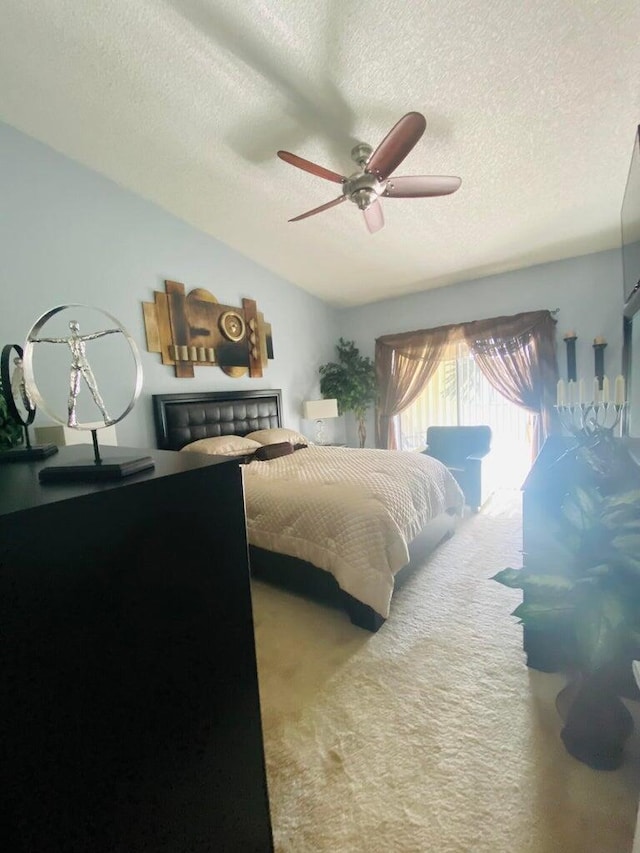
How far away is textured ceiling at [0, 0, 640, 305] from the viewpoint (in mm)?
→ 1597

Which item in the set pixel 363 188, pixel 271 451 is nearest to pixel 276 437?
pixel 271 451

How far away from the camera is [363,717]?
1.36m

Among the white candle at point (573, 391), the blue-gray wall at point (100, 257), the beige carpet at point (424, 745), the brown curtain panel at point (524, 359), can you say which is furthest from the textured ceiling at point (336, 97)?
the beige carpet at point (424, 745)

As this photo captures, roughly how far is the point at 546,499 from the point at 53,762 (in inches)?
62.8

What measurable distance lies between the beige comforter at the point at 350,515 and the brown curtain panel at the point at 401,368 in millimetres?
2180

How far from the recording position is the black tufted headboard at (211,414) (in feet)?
10.5

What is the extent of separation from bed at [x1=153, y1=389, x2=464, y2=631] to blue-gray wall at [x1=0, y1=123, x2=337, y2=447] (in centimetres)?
64

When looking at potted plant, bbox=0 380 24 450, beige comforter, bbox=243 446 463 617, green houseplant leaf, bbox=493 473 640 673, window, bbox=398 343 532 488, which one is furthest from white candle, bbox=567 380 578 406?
potted plant, bbox=0 380 24 450

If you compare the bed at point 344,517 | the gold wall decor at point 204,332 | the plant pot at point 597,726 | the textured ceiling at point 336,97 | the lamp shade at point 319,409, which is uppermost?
the textured ceiling at point 336,97

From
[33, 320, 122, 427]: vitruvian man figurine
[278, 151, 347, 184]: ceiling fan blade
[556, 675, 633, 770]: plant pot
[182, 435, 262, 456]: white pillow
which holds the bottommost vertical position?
[556, 675, 633, 770]: plant pot

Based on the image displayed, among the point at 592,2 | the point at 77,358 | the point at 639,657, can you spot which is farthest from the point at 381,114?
the point at 639,657

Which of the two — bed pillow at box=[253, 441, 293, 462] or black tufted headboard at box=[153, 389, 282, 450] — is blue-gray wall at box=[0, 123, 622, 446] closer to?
black tufted headboard at box=[153, 389, 282, 450]

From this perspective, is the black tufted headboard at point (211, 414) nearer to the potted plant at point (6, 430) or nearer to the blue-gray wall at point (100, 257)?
the blue-gray wall at point (100, 257)

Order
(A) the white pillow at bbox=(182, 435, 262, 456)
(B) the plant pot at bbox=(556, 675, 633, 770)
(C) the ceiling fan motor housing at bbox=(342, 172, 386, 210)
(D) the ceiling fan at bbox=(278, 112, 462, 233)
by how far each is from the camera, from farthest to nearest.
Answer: (A) the white pillow at bbox=(182, 435, 262, 456) < (C) the ceiling fan motor housing at bbox=(342, 172, 386, 210) < (D) the ceiling fan at bbox=(278, 112, 462, 233) < (B) the plant pot at bbox=(556, 675, 633, 770)
